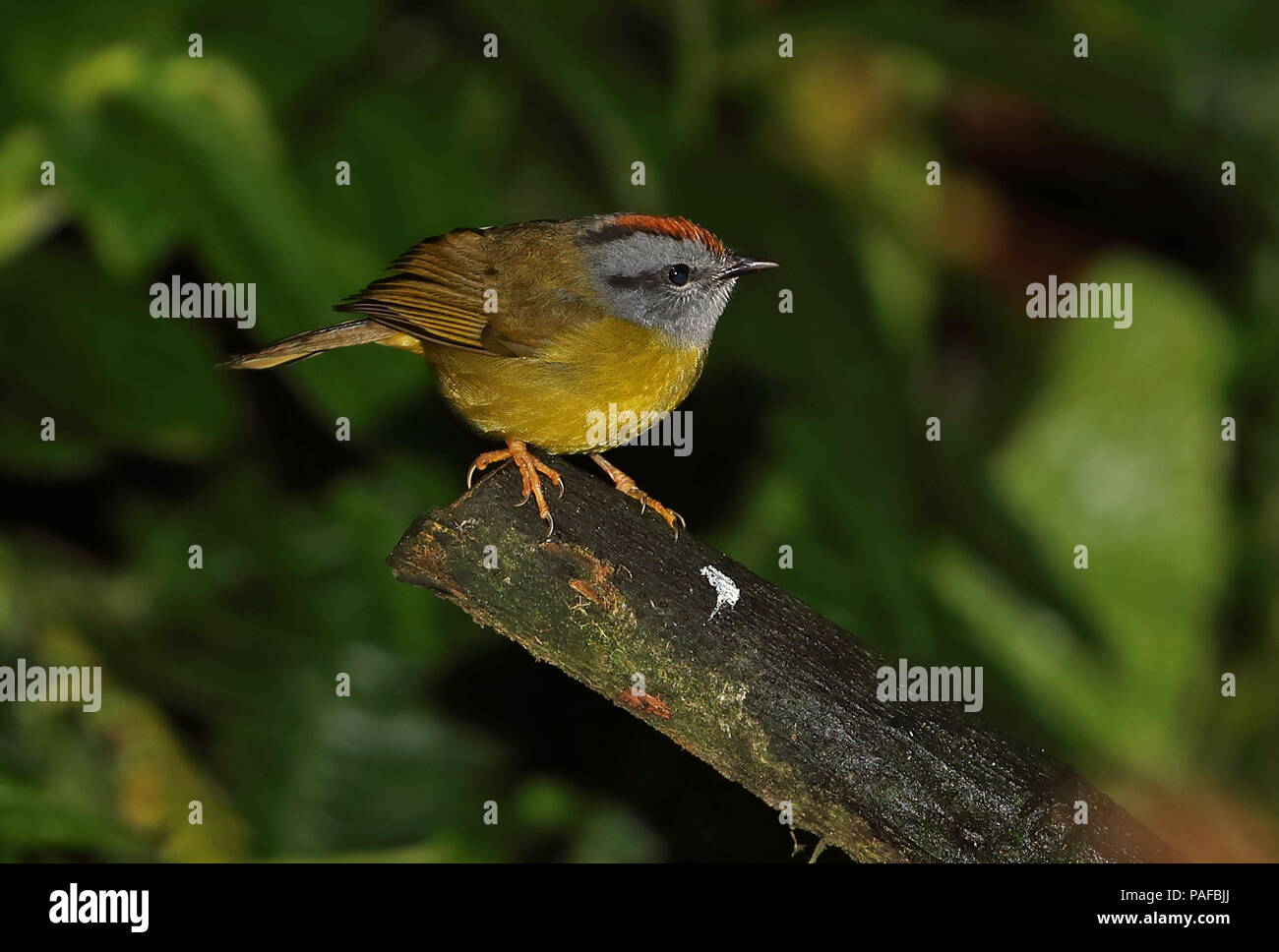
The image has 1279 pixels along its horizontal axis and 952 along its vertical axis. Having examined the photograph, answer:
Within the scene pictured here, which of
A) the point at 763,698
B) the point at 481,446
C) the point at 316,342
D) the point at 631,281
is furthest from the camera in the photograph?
the point at 481,446

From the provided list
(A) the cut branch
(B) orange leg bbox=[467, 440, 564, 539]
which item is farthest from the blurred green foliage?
(A) the cut branch

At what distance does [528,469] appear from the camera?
3.09m

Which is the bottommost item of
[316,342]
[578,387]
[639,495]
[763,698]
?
[763,698]

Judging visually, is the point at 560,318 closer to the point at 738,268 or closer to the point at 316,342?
the point at 738,268

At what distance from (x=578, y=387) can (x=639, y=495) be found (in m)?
0.35

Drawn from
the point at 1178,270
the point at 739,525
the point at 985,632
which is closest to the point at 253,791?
the point at 739,525

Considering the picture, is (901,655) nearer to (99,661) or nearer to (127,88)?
(99,661)

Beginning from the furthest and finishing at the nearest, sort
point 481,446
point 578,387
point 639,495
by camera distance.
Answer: point 481,446 → point 578,387 → point 639,495

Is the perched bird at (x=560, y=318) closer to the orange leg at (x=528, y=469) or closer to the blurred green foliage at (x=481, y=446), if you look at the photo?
the orange leg at (x=528, y=469)

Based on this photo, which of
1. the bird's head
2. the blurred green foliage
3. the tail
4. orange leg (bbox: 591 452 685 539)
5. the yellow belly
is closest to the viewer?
orange leg (bbox: 591 452 685 539)

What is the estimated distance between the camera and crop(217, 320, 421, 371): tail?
379 centimetres

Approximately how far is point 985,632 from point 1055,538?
0.58 metres

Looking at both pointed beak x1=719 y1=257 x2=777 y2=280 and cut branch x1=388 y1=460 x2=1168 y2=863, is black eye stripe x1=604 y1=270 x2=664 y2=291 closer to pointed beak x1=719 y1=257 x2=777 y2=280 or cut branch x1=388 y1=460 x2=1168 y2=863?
pointed beak x1=719 y1=257 x2=777 y2=280

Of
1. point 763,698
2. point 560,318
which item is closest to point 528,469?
point 560,318
